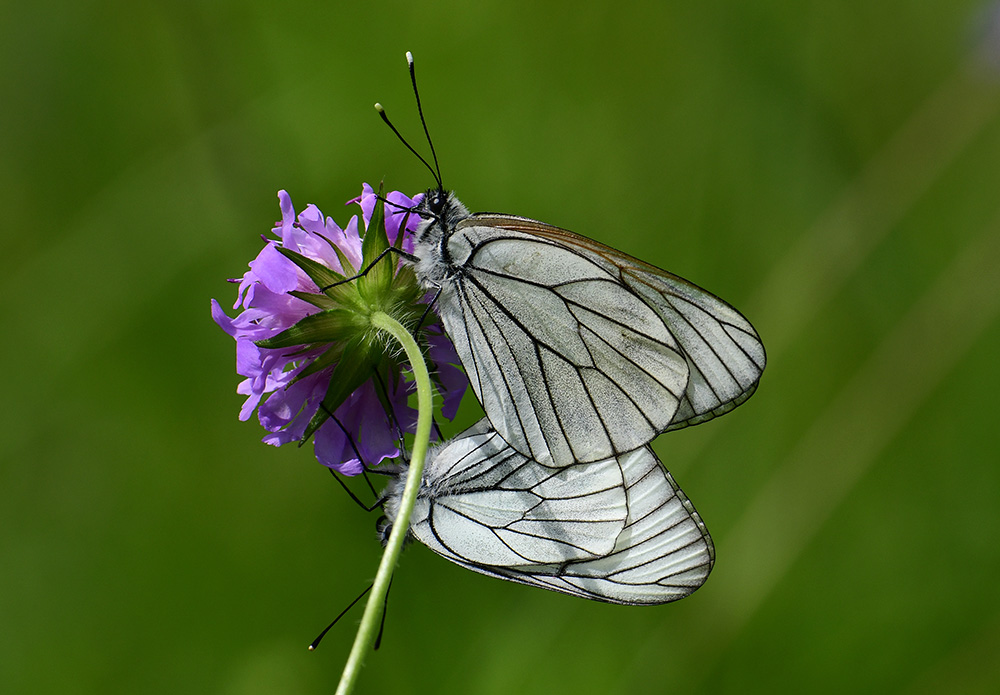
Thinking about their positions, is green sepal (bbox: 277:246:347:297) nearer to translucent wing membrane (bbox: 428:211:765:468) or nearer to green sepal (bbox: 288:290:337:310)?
green sepal (bbox: 288:290:337:310)

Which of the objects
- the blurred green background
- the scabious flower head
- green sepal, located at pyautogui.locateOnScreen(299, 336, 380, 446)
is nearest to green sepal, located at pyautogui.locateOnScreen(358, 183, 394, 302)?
the scabious flower head

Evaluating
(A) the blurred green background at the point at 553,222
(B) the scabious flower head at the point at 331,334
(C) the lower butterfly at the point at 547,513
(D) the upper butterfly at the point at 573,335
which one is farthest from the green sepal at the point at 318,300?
(A) the blurred green background at the point at 553,222

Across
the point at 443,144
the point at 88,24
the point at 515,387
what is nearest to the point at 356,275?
the point at 515,387

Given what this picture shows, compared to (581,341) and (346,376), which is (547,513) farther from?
(346,376)

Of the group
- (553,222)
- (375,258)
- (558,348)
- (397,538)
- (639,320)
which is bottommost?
(397,538)

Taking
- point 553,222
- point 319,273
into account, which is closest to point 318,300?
point 319,273

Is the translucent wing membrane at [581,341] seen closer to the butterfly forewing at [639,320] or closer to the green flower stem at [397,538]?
the butterfly forewing at [639,320]
